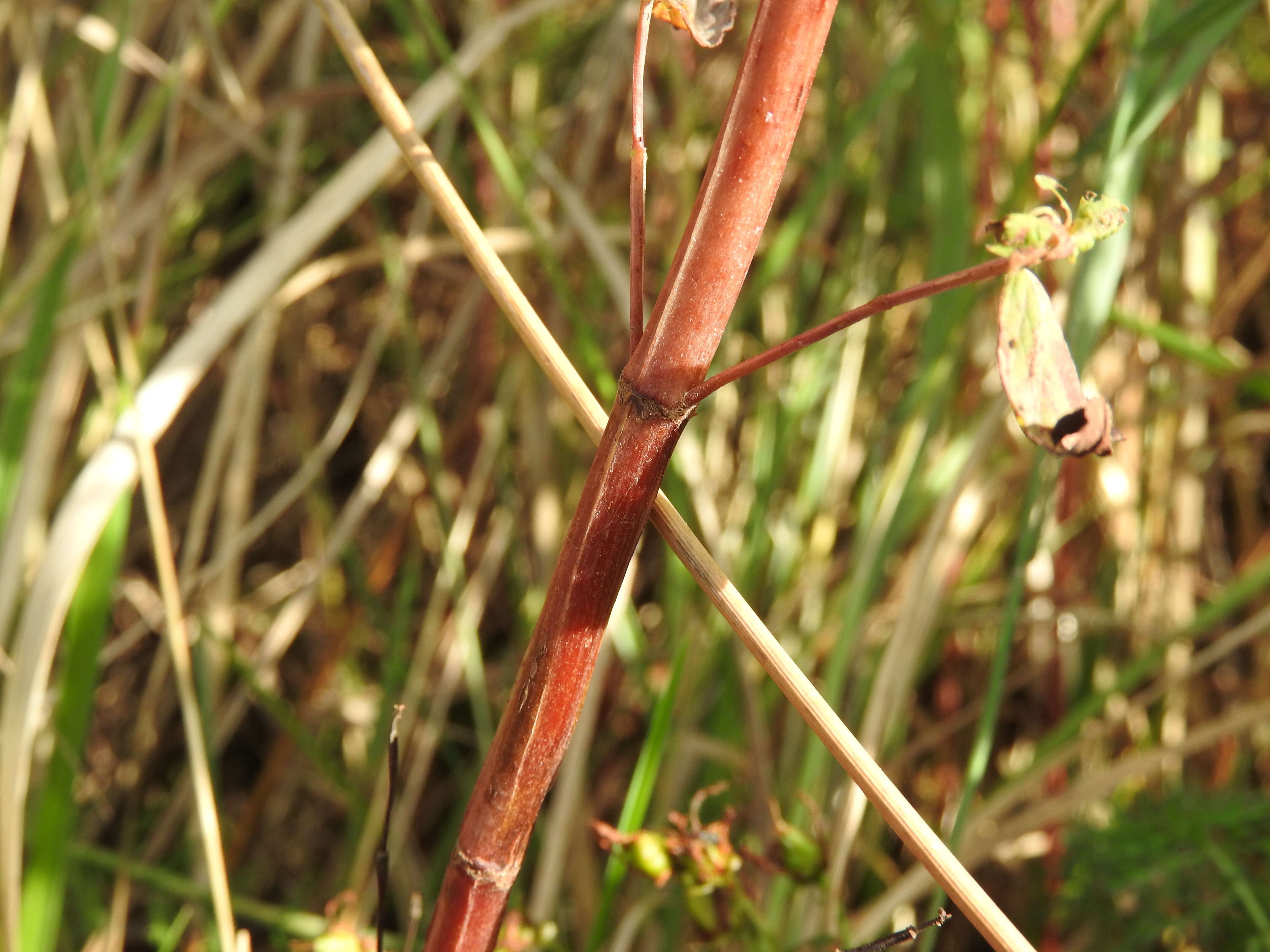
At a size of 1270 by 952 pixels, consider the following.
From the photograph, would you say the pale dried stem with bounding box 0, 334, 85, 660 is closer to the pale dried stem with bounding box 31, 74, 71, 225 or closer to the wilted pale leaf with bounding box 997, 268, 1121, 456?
the pale dried stem with bounding box 31, 74, 71, 225

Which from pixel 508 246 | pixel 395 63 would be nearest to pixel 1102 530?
pixel 508 246

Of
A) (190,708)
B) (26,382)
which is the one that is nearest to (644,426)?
(190,708)

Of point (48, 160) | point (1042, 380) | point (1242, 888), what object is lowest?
point (1242, 888)

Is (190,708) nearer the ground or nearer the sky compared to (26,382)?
nearer the ground

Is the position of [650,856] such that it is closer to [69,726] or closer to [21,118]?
[69,726]

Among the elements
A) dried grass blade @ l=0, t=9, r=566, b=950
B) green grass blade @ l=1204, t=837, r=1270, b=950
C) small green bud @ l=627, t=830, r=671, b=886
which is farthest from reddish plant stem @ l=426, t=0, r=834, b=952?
green grass blade @ l=1204, t=837, r=1270, b=950

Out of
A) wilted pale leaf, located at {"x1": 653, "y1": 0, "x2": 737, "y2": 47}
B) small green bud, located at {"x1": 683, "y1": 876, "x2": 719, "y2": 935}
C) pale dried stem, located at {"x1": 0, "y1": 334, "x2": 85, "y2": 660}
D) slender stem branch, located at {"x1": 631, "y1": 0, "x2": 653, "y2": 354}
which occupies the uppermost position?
pale dried stem, located at {"x1": 0, "y1": 334, "x2": 85, "y2": 660}
